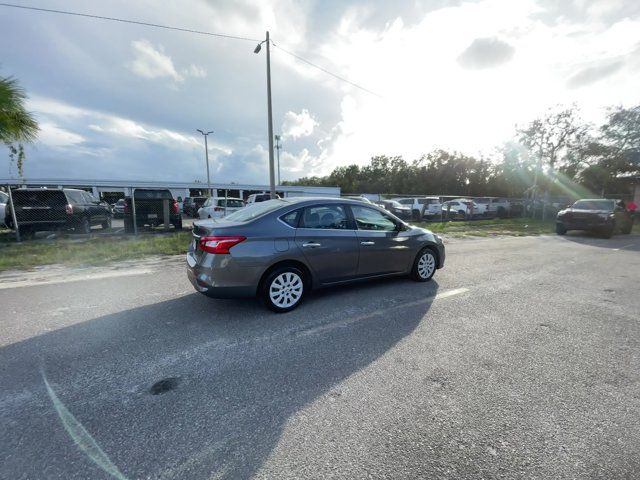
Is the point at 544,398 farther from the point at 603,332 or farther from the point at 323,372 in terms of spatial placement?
the point at 603,332

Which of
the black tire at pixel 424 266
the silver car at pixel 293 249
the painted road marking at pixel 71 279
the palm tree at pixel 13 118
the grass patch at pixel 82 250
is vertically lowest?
the painted road marking at pixel 71 279

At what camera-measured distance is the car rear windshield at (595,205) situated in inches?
526

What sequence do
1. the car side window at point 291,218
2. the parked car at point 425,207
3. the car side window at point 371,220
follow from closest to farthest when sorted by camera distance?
the car side window at point 291,218, the car side window at point 371,220, the parked car at point 425,207

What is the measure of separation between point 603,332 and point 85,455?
515cm

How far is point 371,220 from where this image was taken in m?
4.87

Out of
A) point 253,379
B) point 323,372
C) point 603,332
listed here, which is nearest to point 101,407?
point 253,379

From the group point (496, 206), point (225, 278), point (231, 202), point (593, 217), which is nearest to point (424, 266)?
point (225, 278)

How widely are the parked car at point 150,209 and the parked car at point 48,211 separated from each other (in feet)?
4.99

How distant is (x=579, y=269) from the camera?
7000 mm

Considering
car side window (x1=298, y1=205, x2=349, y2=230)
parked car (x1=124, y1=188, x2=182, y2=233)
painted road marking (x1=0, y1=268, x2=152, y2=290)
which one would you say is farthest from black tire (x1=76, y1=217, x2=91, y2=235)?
car side window (x1=298, y1=205, x2=349, y2=230)

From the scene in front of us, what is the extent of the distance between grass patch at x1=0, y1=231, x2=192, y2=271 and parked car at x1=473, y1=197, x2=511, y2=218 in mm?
23187

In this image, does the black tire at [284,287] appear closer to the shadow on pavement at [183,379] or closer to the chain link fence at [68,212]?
the shadow on pavement at [183,379]

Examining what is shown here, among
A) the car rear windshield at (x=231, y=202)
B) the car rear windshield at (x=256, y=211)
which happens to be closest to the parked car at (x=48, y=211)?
the car rear windshield at (x=231, y=202)

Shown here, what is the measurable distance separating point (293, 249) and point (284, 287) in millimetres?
519
